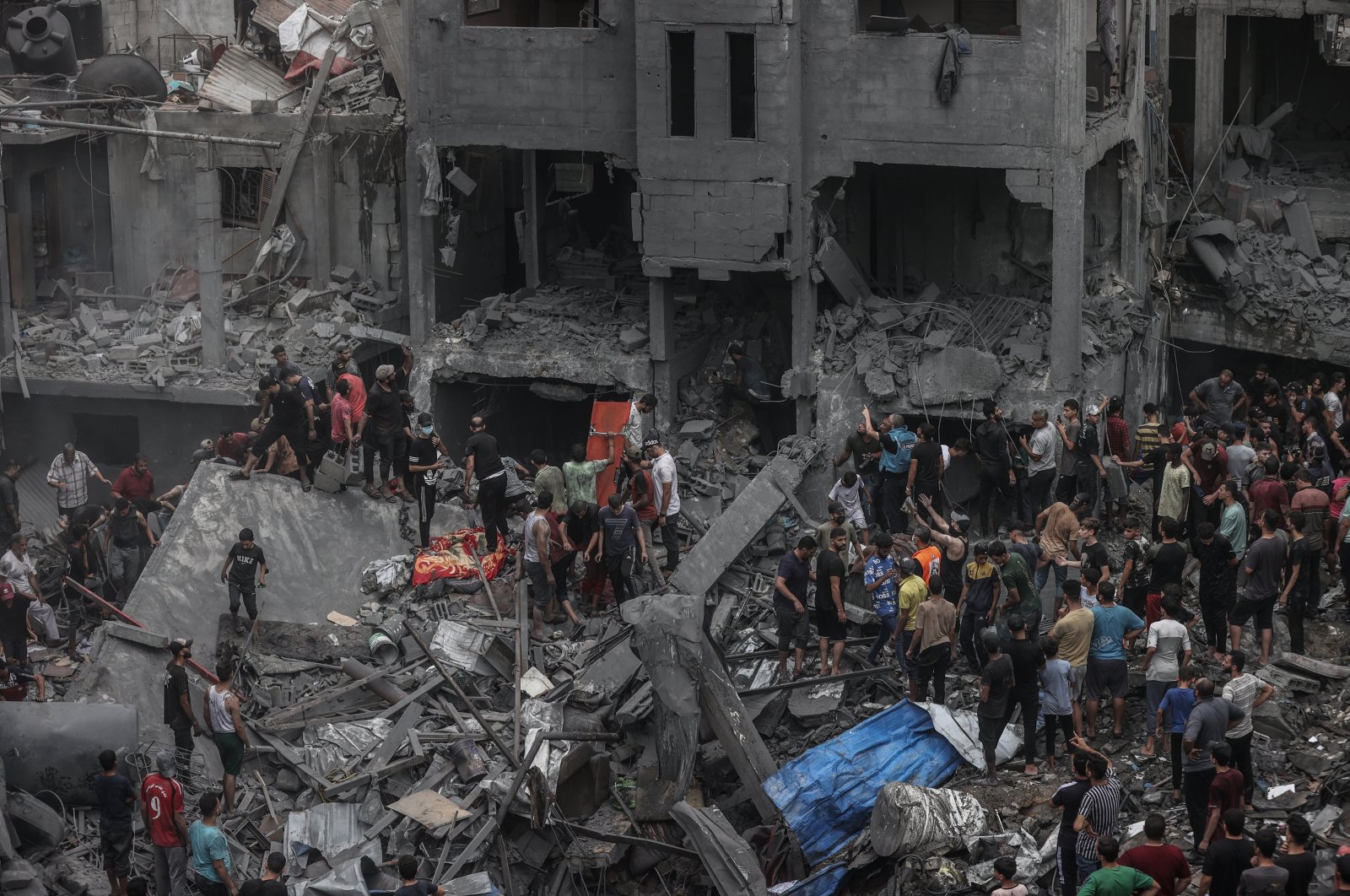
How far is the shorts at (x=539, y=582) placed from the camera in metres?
20.4

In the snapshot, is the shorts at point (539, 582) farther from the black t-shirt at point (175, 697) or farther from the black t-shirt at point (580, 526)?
the black t-shirt at point (175, 697)

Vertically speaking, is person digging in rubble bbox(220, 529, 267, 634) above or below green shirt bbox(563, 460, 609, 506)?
below

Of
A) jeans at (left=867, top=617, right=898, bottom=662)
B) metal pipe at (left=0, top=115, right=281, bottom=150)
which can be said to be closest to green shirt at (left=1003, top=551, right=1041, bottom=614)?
jeans at (left=867, top=617, right=898, bottom=662)

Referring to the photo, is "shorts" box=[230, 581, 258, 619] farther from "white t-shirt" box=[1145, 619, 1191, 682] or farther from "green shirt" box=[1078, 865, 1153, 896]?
"green shirt" box=[1078, 865, 1153, 896]

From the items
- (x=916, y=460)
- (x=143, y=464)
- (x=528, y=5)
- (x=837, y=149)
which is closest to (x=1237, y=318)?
(x=837, y=149)

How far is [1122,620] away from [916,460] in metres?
4.50

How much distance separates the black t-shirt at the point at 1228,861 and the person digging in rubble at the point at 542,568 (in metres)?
8.40

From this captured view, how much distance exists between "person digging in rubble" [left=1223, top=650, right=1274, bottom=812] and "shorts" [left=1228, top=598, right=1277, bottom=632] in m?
1.18

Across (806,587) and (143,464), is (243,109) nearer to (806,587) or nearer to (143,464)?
(143,464)

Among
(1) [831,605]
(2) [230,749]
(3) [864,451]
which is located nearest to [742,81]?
(3) [864,451]

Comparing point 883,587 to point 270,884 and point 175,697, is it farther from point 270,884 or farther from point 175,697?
point 175,697

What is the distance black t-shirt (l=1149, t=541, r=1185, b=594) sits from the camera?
17812 mm

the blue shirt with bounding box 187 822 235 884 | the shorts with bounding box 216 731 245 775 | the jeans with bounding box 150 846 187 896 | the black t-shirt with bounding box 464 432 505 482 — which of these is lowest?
the jeans with bounding box 150 846 187 896

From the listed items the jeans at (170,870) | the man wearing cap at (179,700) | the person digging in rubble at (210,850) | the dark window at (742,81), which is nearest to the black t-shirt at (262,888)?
the person digging in rubble at (210,850)
